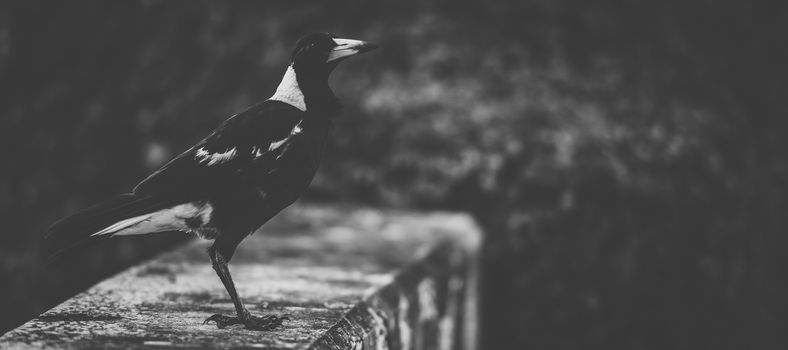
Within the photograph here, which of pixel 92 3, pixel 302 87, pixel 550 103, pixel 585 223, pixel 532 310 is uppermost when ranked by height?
pixel 92 3

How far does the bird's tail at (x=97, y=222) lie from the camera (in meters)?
2.00

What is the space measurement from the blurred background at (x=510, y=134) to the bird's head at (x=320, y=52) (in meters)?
2.50

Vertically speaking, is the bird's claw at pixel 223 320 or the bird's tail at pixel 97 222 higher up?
the bird's tail at pixel 97 222

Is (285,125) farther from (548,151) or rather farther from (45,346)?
(548,151)

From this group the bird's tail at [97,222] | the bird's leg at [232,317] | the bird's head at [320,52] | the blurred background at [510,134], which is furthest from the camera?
the blurred background at [510,134]

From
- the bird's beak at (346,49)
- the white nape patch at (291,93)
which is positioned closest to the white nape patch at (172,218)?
the white nape patch at (291,93)

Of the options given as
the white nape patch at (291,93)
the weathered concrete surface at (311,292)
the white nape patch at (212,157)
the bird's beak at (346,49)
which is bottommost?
the weathered concrete surface at (311,292)

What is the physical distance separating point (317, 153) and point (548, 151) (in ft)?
9.17

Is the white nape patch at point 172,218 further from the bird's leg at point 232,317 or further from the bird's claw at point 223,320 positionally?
the bird's claw at point 223,320

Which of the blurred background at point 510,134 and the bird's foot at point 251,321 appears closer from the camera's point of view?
the bird's foot at point 251,321

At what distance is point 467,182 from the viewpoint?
4.79 metres

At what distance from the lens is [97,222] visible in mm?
2049

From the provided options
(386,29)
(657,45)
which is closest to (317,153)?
(386,29)

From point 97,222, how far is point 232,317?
1.48ft
